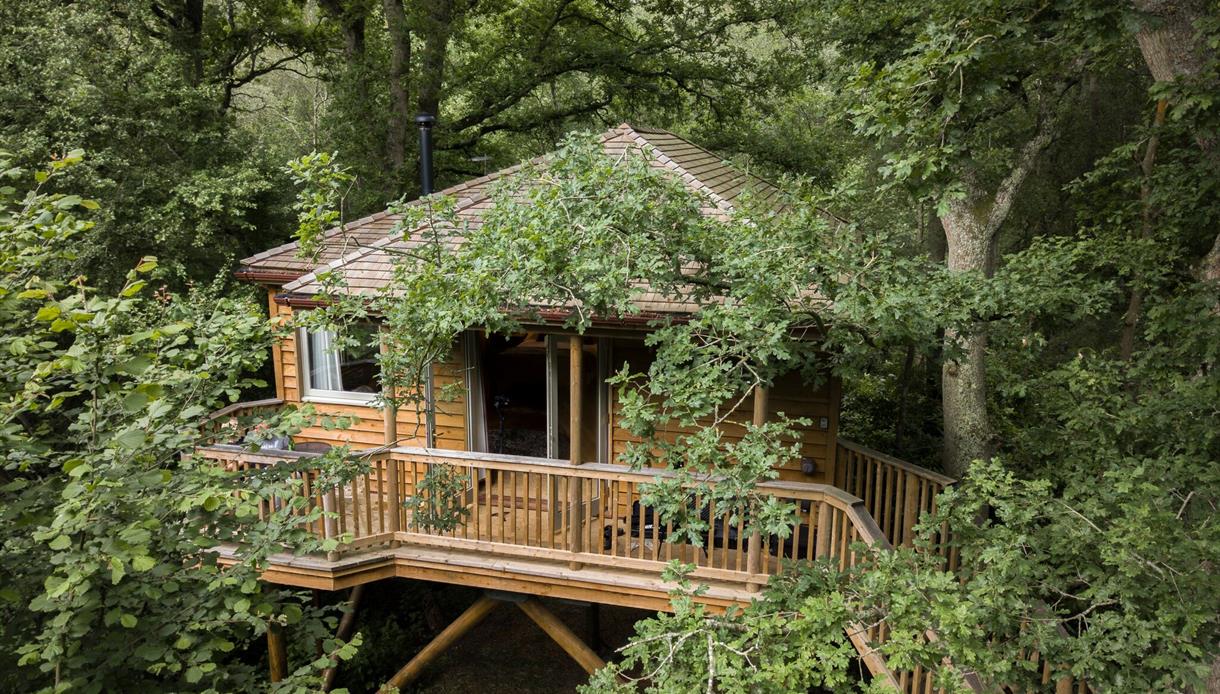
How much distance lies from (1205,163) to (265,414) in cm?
669

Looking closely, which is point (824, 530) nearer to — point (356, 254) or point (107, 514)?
point (107, 514)

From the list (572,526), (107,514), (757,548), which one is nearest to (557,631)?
(572,526)

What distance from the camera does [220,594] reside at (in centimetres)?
307

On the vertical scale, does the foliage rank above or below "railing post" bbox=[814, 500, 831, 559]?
above

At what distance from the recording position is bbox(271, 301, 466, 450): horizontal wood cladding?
825 cm

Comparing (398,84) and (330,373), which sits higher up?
(398,84)

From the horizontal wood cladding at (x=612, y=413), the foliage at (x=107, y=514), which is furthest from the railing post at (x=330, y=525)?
the foliage at (x=107, y=514)

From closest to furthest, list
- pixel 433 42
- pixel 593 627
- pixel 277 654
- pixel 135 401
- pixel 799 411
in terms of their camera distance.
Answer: pixel 135 401 < pixel 277 654 < pixel 799 411 < pixel 593 627 < pixel 433 42

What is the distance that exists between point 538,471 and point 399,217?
330 cm

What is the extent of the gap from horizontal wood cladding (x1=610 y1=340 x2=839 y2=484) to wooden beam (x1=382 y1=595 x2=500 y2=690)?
83.9 inches

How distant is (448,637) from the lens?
7531mm

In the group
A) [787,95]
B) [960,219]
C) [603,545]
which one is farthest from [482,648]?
[787,95]

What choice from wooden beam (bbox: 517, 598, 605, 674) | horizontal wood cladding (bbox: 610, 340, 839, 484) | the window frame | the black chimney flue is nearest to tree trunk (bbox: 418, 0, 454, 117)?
the black chimney flue

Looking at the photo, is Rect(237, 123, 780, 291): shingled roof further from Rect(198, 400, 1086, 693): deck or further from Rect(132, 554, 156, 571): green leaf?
Rect(132, 554, 156, 571): green leaf
